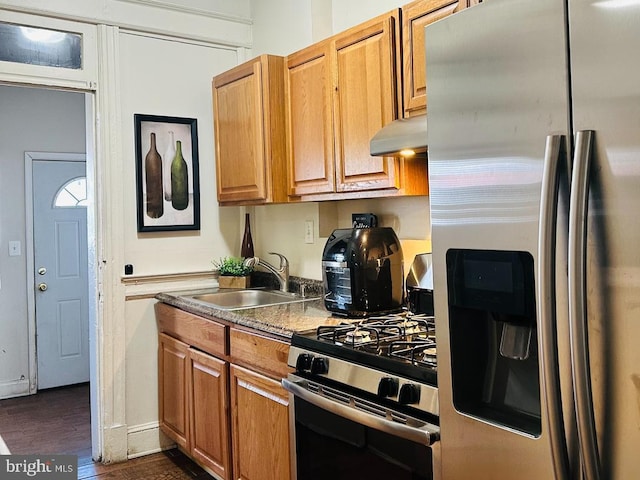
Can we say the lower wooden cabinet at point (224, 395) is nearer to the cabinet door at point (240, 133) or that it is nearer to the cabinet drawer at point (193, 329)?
the cabinet drawer at point (193, 329)

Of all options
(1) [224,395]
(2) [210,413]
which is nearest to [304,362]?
(1) [224,395]

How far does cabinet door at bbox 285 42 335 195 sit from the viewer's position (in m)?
2.54

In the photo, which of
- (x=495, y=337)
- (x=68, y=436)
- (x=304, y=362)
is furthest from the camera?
(x=68, y=436)

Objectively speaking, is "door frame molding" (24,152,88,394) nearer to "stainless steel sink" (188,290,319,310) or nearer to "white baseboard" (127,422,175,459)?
"white baseboard" (127,422,175,459)

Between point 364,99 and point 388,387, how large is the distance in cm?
118

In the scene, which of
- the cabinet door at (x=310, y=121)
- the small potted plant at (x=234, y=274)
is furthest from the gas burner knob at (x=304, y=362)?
the small potted plant at (x=234, y=274)

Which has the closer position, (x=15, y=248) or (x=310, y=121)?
(x=310, y=121)

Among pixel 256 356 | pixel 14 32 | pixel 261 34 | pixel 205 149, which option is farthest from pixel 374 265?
pixel 14 32

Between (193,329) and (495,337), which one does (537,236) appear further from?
(193,329)

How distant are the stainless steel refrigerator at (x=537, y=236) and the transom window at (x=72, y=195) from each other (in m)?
4.07

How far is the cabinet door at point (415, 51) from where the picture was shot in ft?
6.73

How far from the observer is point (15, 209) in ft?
15.0

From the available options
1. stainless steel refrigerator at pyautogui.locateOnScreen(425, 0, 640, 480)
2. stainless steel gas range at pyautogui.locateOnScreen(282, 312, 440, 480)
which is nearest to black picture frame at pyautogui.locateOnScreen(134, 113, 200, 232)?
stainless steel gas range at pyautogui.locateOnScreen(282, 312, 440, 480)

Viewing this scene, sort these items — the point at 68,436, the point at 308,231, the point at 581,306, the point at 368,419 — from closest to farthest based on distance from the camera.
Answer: the point at 581,306, the point at 368,419, the point at 308,231, the point at 68,436
